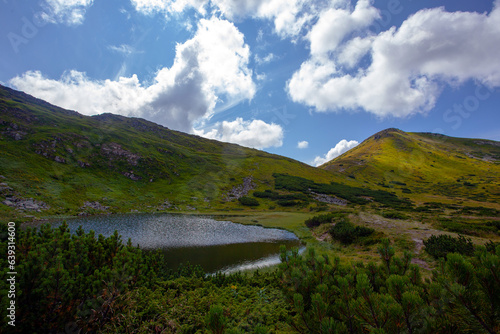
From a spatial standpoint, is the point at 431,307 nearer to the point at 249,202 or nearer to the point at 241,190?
the point at 249,202

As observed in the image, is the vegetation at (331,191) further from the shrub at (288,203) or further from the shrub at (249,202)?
the shrub at (249,202)

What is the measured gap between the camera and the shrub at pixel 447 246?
16.8m

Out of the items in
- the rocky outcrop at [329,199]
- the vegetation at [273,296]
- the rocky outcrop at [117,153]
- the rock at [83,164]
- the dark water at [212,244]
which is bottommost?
the dark water at [212,244]

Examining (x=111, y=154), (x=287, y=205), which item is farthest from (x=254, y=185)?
(x=111, y=154)

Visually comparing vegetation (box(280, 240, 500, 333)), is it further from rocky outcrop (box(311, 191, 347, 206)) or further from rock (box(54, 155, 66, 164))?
rock (box(54, 155, 66, 164))

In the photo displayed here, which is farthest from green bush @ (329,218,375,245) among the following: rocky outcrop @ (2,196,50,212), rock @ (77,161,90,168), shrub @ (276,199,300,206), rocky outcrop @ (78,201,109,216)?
rock @ (77,161,90,168)

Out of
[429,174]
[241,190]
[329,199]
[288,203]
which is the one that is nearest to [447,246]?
[288,203]

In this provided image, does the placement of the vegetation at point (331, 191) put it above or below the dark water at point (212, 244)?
above

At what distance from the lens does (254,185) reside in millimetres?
→ 99938

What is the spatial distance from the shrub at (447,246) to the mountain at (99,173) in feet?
197

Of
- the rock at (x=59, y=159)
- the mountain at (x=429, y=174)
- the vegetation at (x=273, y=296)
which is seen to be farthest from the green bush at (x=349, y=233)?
the mountain at (x=429, y=174)

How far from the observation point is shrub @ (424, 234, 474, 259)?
16784mm

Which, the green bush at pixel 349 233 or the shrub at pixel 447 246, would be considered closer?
the shrub at pixel 447 246

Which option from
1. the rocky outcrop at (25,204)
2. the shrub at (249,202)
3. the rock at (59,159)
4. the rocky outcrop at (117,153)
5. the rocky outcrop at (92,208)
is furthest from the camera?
the rocky outcrop at (117,153)
